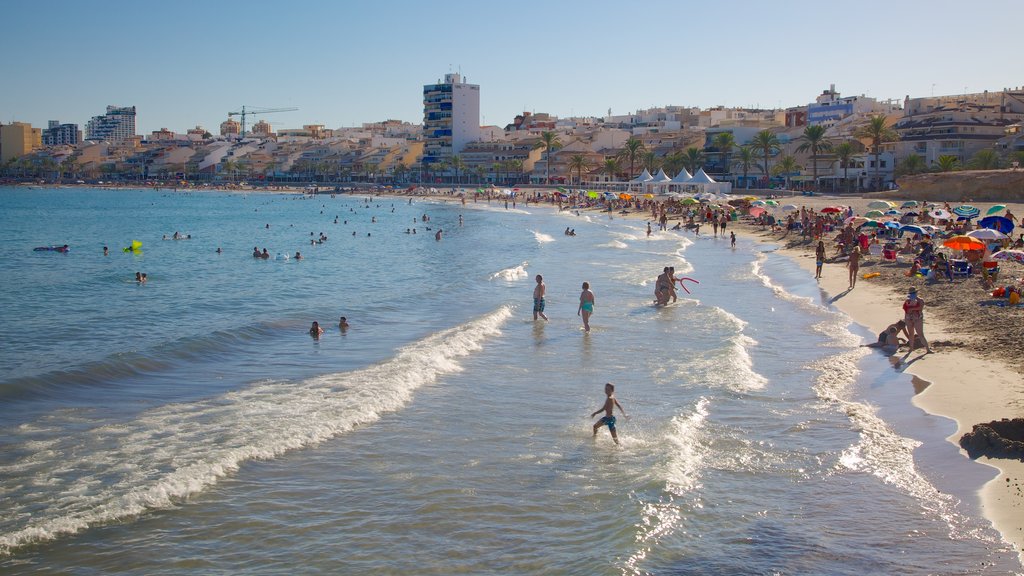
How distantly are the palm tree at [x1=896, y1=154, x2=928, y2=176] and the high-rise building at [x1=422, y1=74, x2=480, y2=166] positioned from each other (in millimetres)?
79725

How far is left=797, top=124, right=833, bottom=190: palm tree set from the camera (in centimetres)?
6856

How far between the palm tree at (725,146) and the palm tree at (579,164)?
752 inches

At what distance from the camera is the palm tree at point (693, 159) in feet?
281

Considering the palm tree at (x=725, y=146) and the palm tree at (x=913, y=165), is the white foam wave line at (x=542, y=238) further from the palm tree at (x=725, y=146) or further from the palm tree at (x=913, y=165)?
the palm tree at (x=725, y=146)

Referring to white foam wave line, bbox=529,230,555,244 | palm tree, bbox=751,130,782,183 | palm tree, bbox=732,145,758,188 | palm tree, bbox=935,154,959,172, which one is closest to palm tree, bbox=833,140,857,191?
palm tree, bbox=751,130,782,183

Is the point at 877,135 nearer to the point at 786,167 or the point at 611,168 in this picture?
the point at 786,167

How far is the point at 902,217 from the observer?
3784 centimetres

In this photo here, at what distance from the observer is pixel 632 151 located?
92.4 meters

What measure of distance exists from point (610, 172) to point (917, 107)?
31704 mm

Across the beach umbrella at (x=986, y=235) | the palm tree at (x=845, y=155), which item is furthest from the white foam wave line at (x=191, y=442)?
the palm tree at (x=845, y=155)

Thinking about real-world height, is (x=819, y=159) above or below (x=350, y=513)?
above

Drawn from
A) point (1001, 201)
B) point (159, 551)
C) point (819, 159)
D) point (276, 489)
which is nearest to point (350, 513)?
point (276, 489)

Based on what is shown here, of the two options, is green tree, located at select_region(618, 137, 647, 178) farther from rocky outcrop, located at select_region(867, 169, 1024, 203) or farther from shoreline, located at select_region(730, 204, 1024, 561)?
shoreline, located at select_region(730, 204, 1024, 561)

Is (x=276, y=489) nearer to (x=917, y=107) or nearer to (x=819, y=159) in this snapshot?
(x=819, y=159)
